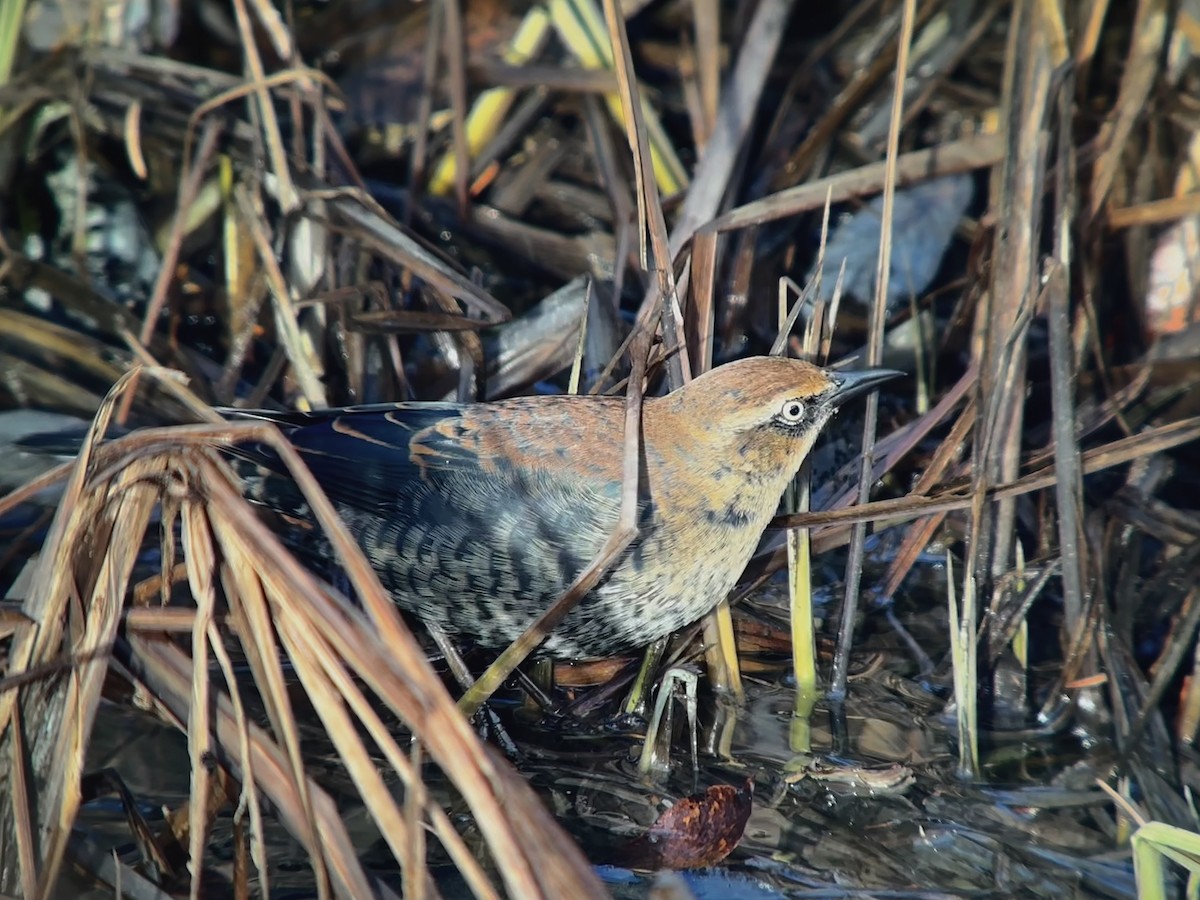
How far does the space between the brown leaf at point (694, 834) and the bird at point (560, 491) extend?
1.91 feet

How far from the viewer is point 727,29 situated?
228 inches

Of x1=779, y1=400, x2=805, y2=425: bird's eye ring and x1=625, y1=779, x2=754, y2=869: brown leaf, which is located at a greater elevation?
x1=779, y1=400, x2=805, y2=425: bird's eye ring

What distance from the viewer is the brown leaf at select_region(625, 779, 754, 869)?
3189 millimetres

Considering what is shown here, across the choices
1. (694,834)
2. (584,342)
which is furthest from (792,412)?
(694,834)

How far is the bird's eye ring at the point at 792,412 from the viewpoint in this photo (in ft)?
12.5

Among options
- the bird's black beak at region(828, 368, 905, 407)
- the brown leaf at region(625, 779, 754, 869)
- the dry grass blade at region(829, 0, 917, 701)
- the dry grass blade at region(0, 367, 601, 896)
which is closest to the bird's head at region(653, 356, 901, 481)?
the bird's black beak at region(828, 368, 905, 407)

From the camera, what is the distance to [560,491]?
3729mm

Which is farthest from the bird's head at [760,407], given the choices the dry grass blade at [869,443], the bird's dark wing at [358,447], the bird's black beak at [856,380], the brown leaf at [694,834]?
the brown leaf at [694,834]

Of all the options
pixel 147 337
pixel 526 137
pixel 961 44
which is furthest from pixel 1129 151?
pixel 147 337

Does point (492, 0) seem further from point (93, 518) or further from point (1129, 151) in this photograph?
point (93, 518)

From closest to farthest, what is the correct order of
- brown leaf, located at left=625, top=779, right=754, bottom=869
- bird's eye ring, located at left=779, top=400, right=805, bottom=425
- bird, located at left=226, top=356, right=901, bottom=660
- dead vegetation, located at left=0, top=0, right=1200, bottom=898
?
dead vegetation, located at left=0, top=0, right=1200, bottom=898
brown leaf, located at left=625, top=779, right=754, bottom=869
bird, located at left=226, top=356, right=901, bottom=660
bird's eye ring, located at left=779, top=400, right=805, bottom=425

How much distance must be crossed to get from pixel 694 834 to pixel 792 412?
1377 mm

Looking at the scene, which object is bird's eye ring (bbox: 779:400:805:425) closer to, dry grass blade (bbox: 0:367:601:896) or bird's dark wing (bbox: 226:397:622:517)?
bird's dark wing (bbox: 226:397:622:517)

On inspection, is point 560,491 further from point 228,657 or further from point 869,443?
point 228,657
